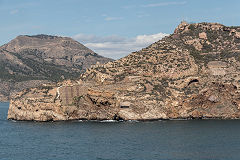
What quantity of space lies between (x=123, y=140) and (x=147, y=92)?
4841 centimetres

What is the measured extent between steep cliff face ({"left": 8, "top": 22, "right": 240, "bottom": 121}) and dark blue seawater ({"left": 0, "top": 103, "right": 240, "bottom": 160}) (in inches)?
372

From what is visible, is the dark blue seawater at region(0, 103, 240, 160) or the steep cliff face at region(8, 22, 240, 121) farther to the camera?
the steep cliff face at region(8, 22, 240, 121)

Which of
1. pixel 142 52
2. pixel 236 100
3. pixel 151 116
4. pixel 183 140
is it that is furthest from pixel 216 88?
pixel 183 140

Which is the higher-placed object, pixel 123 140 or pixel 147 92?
pixel 147 92

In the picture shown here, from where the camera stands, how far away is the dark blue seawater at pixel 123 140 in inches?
3390

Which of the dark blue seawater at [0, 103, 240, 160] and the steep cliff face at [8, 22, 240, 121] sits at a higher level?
the steep cliff face at [8, 22, 240, 121]

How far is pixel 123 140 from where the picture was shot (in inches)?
4038

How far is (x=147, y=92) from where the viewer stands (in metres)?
149

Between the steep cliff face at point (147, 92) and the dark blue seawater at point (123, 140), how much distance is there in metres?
9.45

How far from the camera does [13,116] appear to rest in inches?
6314

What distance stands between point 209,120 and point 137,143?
169ft

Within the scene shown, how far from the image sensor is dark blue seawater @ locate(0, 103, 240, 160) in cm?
8611

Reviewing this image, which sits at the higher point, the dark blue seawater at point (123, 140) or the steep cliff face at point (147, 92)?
the steep cliff face at point (147, 92)

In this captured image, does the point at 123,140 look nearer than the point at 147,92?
Yes
